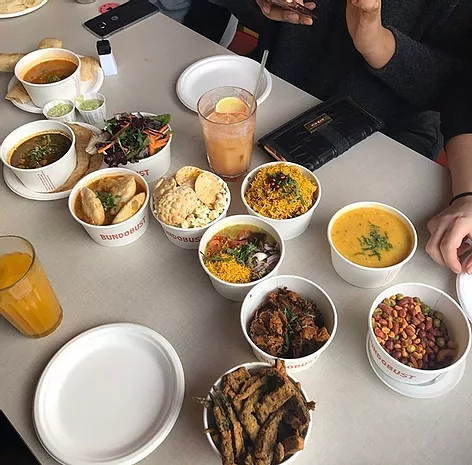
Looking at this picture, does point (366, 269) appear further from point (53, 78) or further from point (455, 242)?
point (53, 78)

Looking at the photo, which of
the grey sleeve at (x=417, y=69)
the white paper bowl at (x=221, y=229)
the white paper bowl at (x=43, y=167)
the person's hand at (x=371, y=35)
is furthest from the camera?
the grey sleeve at (x=417, y=69)

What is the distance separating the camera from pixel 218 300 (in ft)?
3.61

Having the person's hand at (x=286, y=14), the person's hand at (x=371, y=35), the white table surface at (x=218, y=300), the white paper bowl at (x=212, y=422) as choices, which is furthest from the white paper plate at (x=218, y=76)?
the white paper bowl at (x=212, y=422)

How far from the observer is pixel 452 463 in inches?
34.2

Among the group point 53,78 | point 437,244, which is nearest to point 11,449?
point 53,78

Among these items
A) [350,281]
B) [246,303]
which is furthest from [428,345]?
[246,303]

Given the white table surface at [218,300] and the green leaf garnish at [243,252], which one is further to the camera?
the green leaf garnish at [243,252]

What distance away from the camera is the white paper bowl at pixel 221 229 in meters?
1.04

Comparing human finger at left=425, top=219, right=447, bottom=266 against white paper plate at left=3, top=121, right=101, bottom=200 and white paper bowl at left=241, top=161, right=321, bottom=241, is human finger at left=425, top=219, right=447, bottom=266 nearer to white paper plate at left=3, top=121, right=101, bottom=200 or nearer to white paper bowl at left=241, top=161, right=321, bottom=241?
white paper bowl at left=241, top=161, right=321, bottom=241

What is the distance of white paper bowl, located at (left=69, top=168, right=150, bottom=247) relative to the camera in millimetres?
1139

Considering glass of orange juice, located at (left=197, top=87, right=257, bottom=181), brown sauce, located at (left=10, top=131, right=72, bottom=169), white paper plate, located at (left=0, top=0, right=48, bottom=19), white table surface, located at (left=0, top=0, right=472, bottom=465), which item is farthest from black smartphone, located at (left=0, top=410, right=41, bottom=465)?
white paper plate, located at (left=0, top=0, right=48, bottom=19)

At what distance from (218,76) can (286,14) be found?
0.92 feet

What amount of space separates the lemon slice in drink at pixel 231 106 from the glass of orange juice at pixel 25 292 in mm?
602

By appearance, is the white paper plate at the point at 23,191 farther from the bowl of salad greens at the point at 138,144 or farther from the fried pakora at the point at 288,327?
the fried pakora at the point at 288,327
